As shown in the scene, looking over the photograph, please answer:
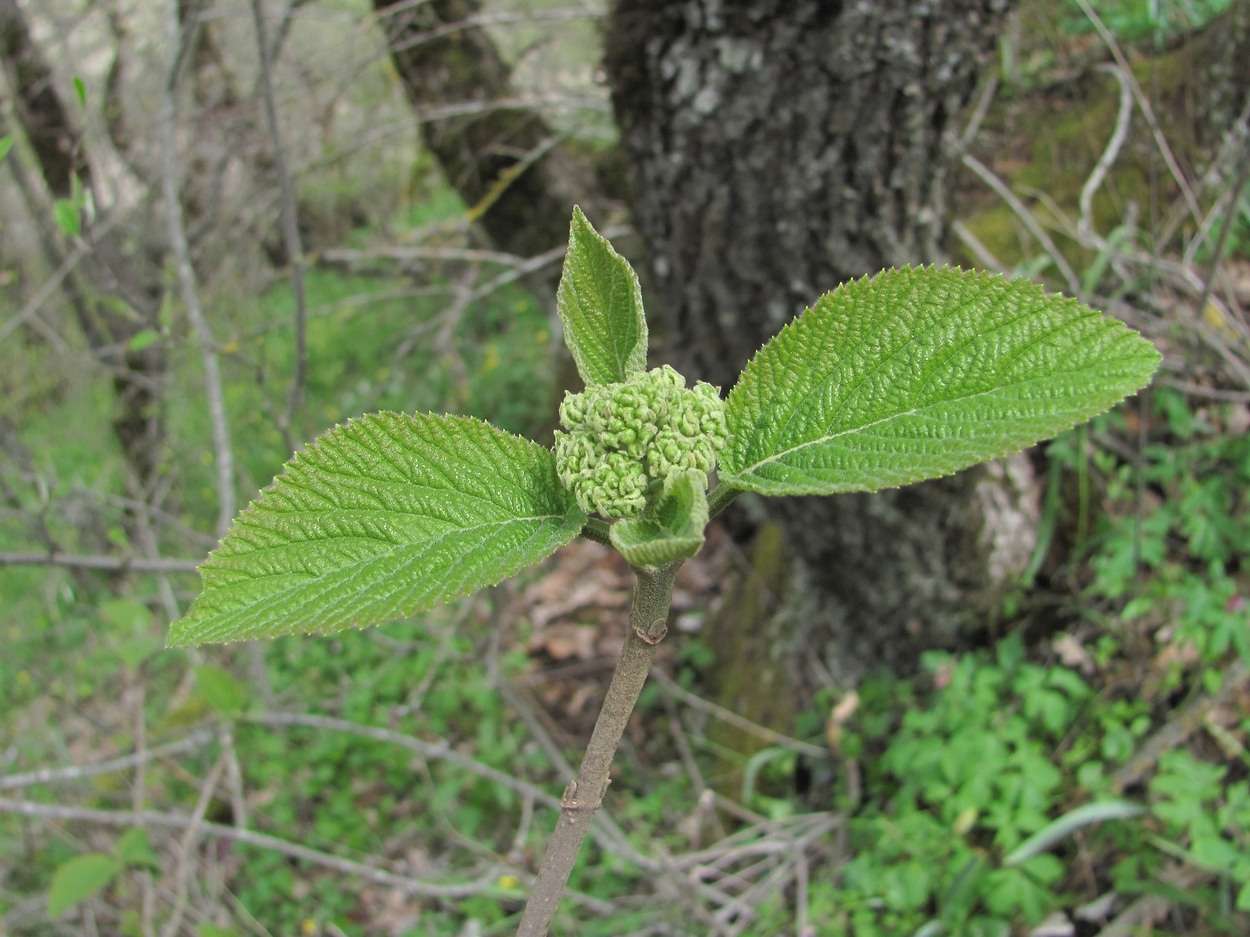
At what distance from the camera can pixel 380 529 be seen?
21.0 inches

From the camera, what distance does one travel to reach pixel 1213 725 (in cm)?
199

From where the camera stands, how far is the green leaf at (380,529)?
1.61ft

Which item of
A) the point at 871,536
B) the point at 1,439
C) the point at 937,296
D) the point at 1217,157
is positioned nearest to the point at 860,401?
the point at 937,296

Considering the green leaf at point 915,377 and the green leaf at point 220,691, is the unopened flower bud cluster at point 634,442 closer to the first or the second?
the green leaf at point 915,377

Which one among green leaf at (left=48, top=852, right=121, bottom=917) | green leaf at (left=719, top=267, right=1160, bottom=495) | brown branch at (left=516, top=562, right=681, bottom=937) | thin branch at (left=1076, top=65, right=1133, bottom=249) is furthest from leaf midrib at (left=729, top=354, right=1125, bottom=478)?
thin branch at (left=1076, top=65, right=1133, bottom=249)

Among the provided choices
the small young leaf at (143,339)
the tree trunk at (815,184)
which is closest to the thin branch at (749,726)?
the tree trunk at (815,184)

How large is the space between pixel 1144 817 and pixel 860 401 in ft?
6.25

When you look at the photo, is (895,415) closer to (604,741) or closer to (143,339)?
(604,741)

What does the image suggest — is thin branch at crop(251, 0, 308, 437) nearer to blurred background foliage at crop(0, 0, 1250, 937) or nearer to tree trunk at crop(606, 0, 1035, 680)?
blurred background foliage at crop(0, 0, 1250, 937)

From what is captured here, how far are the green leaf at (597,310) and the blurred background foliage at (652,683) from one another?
4.63ft

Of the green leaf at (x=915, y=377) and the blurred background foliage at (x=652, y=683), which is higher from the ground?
the green leaf at (x=915, y=377)

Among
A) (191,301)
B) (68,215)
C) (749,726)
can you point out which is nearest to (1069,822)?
(749,726)

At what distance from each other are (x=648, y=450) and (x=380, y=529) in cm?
17

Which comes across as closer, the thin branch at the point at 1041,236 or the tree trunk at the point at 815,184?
the tree trunk at the point at 815,184
